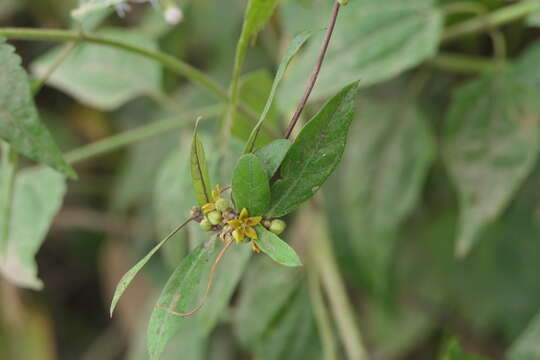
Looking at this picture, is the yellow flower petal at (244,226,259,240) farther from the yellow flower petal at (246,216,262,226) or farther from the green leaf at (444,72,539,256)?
the green leaf at (444,72,539,256)

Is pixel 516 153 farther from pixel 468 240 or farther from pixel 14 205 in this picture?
pixel 14 205

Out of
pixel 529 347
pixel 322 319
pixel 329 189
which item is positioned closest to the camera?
pixel 529 347

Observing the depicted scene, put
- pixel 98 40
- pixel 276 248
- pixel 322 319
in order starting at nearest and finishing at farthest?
pixel 276 248 → pixel 98 40 → pixel 322 319

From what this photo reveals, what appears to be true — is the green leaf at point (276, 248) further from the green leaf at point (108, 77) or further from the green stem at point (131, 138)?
the green leaf at point (108, 77)

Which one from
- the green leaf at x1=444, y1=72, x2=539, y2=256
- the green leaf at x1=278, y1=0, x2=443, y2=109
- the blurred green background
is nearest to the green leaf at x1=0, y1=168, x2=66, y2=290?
the blurred green background

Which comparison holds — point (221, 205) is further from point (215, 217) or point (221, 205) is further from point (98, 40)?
point (98, 40)

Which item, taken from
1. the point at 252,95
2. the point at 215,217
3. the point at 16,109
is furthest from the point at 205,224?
the point at 252,95

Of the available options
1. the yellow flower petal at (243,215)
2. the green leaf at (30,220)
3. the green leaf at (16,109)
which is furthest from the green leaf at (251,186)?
the green leaf at (30,220)

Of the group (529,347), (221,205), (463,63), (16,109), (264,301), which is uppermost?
(16,109)
